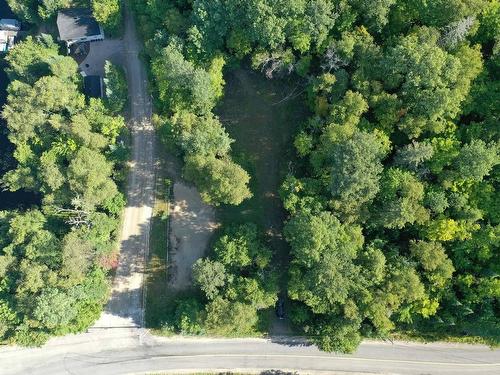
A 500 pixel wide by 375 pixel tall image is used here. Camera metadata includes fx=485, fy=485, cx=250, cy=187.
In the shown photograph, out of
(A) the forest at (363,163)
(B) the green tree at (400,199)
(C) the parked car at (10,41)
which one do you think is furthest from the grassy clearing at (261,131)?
(C) the parked car at (10,41)

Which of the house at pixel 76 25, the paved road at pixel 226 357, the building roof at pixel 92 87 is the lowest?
the paved road at pixel 226 357

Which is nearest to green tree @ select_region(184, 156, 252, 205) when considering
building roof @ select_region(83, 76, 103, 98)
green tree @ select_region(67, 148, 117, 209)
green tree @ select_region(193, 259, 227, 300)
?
green tree @ select_region(193, 259, 227, 300)

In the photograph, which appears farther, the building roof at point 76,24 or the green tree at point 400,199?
the building roof at point 76,24

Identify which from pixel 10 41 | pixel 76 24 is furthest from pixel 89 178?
pixel 10 41

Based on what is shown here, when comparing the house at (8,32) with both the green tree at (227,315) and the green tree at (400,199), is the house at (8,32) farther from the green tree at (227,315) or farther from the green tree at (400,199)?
the green tree at (400,199)

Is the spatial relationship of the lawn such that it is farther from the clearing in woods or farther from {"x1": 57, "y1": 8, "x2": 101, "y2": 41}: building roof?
{"x1": 57, "y1": 8, "x2": 101, "y2": 41}: building roof
